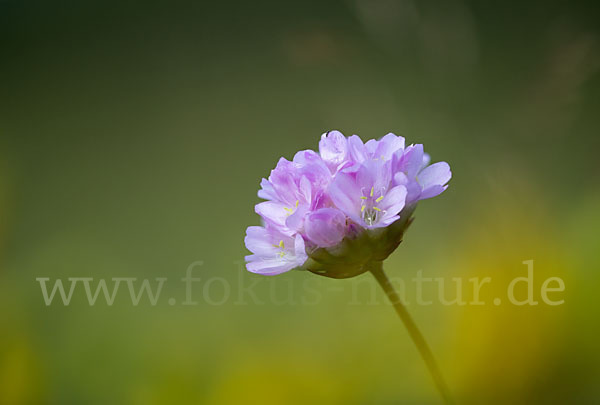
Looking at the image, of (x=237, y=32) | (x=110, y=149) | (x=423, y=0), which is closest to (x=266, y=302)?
(x=423, y=0)

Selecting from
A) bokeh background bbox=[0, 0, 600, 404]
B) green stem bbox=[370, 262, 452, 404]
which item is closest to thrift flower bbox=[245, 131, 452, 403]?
green stem bbox=[370, 262, 452, 404]

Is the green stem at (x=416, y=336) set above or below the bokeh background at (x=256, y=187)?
below

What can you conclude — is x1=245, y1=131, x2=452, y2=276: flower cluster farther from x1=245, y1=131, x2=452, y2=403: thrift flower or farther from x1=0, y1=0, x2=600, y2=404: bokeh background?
x1=0, y1=0, x2=600, y2=404: bokeh background

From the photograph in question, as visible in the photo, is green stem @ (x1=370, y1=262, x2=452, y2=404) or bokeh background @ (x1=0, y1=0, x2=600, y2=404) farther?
bokeh background @ (x1=0, y1=0, x2=600, y2=404)

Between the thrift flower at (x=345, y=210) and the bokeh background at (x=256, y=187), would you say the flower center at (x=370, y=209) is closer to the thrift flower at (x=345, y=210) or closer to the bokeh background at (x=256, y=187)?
the thrift flower at (x=345, y=210)

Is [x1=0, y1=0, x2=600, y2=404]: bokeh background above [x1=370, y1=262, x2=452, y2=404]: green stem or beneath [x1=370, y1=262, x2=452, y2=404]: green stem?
above

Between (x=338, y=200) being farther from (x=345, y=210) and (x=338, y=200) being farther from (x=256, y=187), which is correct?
(x=256, y=187)

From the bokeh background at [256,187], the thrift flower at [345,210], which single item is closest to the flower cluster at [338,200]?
the thrift flower at [345,210]

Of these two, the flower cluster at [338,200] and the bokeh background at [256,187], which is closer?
the flower cluster at [338,200]
